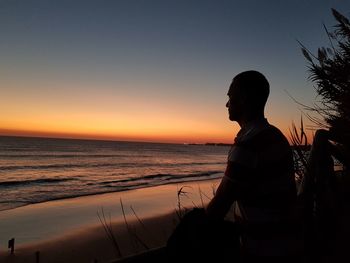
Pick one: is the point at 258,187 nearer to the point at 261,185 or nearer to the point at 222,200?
the point at 261,185

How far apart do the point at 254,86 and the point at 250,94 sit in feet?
0.15

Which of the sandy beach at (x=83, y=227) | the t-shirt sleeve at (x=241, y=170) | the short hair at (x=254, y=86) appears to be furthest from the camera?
the sandy beach at (x=83, y=227)

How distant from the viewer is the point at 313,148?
2.48 metres

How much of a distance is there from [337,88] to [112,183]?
69.7ft

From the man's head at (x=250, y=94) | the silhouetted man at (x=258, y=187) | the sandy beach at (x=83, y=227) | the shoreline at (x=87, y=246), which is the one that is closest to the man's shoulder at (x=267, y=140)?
the silhouetted man at (x=258, y=187)

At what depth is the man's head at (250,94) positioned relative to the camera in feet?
5.98

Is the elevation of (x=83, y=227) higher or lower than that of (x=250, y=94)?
lower

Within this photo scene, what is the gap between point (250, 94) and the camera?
1827 mm

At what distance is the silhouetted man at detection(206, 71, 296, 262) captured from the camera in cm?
159

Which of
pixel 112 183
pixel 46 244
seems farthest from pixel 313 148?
pixel 112 183

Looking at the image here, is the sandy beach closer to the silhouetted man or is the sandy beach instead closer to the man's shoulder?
the silhouetted man

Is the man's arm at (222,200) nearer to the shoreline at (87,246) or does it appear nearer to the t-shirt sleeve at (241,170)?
the t-shirt sleeve at (241,170)

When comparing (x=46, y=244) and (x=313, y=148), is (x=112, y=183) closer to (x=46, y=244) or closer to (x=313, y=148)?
(x=46, y=244)

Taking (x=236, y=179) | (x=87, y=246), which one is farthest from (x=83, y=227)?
(x=236, y=179)
